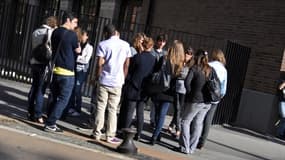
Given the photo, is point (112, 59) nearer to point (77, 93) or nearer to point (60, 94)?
point (60, 94)

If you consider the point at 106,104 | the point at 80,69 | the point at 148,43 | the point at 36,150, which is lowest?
the point at 36,150

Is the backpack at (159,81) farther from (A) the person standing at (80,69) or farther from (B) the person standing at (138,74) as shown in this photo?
(A) the person standing at (80,69)

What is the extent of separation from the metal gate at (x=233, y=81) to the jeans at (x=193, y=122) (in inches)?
163

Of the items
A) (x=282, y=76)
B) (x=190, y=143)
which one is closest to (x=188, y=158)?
(x=190, y=143)

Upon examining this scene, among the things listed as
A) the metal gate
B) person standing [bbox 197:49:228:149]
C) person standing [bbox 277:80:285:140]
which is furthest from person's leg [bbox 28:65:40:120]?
person standing [bbox 277:80:285:140]

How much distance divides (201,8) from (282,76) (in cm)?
373

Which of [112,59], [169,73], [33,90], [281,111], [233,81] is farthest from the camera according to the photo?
[233,81]

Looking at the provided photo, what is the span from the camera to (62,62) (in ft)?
27.9

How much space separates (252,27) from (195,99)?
575 cm

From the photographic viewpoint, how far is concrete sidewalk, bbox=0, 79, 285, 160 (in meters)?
8.37

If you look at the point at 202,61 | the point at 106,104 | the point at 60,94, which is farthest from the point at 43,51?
the point at 202,61

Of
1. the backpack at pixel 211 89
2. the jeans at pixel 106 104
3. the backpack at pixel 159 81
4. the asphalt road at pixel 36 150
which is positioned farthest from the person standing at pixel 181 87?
the asphalt road at pixel 36 150

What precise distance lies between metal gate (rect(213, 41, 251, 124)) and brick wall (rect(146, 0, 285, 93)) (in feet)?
1.01

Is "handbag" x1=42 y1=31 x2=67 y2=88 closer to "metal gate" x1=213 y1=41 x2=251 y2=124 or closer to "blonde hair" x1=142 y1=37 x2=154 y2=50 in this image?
"blonde hair" x1=142 y1=37 x2=154 y2=50
